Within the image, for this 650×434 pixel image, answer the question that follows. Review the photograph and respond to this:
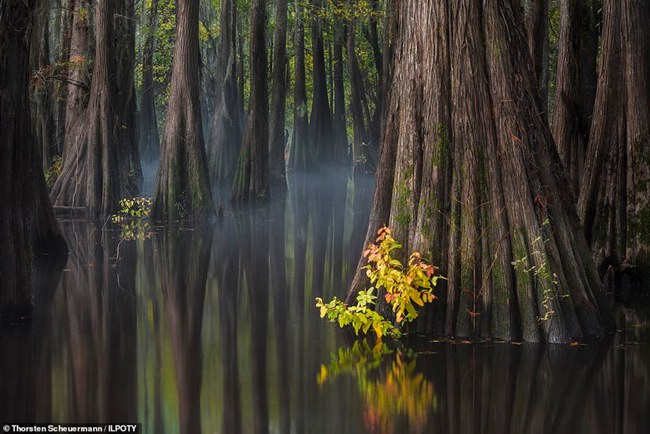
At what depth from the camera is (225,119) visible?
2475cm

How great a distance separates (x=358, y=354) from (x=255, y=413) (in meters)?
1.61

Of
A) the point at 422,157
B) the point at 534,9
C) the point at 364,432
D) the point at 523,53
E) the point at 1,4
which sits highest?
the point at 534,9

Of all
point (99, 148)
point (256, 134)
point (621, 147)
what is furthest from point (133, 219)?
point (621, 147)

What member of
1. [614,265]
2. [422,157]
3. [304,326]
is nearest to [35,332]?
[304,326]

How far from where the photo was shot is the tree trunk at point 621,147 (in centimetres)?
959

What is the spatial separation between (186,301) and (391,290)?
2.73 m

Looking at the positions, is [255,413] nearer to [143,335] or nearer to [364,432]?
[364,432]

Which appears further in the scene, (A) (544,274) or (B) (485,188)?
(B) (485,188)

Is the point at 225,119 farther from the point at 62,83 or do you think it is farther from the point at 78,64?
the point at 78,64

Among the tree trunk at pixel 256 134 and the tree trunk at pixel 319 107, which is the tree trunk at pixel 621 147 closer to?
the tree trunk at pixel 256 134

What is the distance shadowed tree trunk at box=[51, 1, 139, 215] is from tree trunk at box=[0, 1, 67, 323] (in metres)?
8.50

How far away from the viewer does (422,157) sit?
7.43m

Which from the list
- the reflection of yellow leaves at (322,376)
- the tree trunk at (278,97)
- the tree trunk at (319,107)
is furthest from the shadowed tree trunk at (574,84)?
the tree trunk at (319,107)

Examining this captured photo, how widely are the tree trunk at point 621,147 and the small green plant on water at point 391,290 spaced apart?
3319mm
